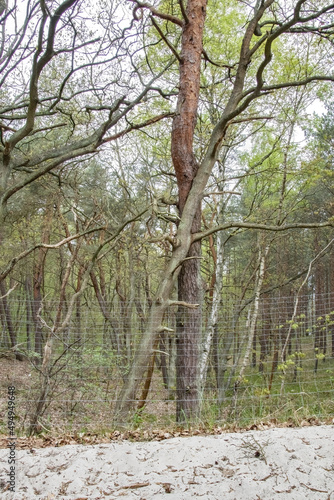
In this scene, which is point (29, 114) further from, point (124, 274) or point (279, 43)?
point (124, 274)

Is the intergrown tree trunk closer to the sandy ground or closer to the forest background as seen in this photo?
the forest background

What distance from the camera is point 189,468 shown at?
333 centimetres

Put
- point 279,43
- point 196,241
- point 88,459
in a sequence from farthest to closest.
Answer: point 279,43 → point 196,241 → point 88,459

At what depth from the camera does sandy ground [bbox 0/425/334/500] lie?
307 cm

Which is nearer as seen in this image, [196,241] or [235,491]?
[235,491]

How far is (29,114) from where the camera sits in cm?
499

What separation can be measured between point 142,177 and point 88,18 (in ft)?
20.6

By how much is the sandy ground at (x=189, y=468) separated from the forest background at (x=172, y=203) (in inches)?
36.4

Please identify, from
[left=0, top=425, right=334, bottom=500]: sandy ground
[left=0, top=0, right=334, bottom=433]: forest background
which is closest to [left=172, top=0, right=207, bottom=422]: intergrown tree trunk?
[left=0, top=0, right=334, bottom=433]: forest background

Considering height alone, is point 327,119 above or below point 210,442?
above

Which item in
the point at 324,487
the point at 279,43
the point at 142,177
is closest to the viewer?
the point at 324,487

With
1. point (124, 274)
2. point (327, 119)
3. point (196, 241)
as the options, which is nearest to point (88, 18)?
point (196, 241)

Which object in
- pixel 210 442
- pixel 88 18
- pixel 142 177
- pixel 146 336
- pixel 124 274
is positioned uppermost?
pixel 88 18

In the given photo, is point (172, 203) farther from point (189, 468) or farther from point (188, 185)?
point (189, 468)
